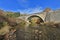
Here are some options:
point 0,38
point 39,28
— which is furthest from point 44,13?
point 39,28

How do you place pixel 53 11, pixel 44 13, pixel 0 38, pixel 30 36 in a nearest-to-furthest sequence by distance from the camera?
1. pixel 30 36
2. pixel 0 38
3. pixel 53 11
4. pixel 44 13

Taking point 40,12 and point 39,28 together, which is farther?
point 40,12

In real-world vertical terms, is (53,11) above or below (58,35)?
above

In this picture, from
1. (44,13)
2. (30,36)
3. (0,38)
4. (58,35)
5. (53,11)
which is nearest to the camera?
(58,35)

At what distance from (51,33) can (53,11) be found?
15.6 meters

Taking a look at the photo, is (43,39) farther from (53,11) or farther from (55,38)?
(53,11)

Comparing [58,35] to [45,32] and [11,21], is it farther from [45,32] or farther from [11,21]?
[11,21]

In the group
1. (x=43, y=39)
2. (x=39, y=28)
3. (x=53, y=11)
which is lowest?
(x=43, y=39)

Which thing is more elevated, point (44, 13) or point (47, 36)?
point (44, 13)

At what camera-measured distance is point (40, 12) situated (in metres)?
29.2

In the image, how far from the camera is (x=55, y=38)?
974 cm

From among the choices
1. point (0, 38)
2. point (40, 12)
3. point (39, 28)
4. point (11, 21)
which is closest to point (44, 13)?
point (40, 12)

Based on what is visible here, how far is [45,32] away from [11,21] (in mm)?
8662

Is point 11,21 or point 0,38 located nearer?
point 0,38
